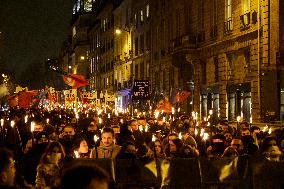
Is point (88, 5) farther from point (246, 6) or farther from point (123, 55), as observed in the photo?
point (246, 6)

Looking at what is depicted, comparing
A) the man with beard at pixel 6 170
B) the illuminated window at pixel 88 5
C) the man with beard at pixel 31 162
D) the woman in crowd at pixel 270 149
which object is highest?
the illuminated window at pixel 88 5

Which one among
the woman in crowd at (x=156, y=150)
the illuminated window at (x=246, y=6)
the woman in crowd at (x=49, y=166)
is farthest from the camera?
the illuminated window at (x=246, y=6)

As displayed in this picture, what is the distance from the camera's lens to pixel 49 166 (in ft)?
24.4

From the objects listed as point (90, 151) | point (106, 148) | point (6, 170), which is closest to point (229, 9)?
point (90, 151)

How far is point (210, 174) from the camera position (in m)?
7.19

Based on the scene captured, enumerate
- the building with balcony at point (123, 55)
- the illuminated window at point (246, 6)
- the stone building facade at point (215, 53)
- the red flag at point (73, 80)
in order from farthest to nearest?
the building with balcony at point (123, 55)
the illuminated window at point (246, 6)
the red flag at point (73, 80)
the stone building facade at point (215, 53)

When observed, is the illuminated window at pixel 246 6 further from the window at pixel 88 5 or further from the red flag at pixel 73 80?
the window at pixel 88 5

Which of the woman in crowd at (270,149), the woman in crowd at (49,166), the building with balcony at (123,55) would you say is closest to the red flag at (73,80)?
the woman in crowd at (270,149)

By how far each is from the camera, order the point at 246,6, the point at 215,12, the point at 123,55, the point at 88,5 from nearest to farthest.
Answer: the point at 246,6, the point at 215,12, the point at 123,55, the point at 88,5

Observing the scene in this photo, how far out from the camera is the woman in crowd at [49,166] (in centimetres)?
732

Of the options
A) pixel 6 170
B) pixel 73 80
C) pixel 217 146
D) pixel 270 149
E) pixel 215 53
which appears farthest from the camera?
pixel 215 53

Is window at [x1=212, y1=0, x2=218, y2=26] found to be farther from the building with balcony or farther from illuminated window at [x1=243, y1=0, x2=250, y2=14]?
the building with balcony

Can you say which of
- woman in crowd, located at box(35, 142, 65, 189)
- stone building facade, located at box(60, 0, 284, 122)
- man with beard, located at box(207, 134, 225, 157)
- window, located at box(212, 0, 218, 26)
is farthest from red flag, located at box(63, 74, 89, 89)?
woman in crowd, located at box(35, 142, 65, 189)

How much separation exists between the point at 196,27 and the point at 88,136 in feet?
77.6
